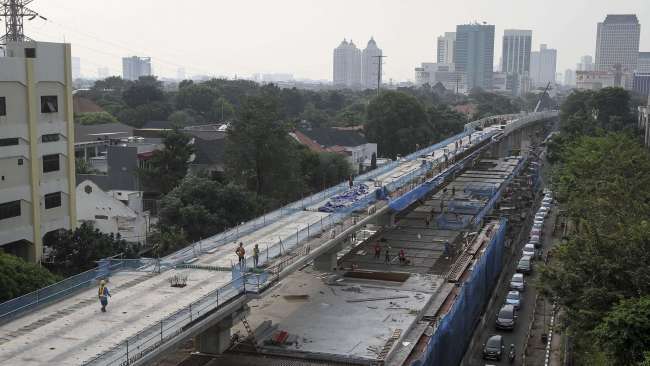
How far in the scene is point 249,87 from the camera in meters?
95.2

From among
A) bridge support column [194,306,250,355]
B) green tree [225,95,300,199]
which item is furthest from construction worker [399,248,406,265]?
bridge support column [194,306,250,355]

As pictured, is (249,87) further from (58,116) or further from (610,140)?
(58,116)

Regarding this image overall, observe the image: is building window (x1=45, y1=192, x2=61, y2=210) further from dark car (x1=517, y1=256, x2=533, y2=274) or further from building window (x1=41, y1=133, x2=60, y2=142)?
Result: dark car (x1=517, y1=256, x2=533, y2=274)

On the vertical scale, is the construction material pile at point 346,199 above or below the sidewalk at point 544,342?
above

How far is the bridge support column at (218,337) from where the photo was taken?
1572 cm

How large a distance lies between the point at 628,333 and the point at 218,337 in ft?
26.3

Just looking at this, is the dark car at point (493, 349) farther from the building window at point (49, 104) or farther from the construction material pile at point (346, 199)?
the building window at point (49, 104)

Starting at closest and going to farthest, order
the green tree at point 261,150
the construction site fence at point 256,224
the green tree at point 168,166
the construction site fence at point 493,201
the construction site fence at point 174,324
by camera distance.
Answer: the construction site fence at point 174,324 < the construction site fence at point 256,224 < the construction site fence at point 493,201 < the green tree at point 261,150 < the green tree at point 168,166

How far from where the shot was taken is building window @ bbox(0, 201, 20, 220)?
22.2m

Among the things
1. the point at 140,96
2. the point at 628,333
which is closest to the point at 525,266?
the point at 628,333

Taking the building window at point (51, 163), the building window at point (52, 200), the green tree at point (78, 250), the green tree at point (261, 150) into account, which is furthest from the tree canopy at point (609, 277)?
the building window at point (51, 163)

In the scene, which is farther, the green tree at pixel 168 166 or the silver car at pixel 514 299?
the green tree at pixel 168 166

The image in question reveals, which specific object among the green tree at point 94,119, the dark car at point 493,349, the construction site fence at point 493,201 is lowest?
the dark car at point 493,349

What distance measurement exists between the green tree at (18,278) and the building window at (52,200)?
6.28m
